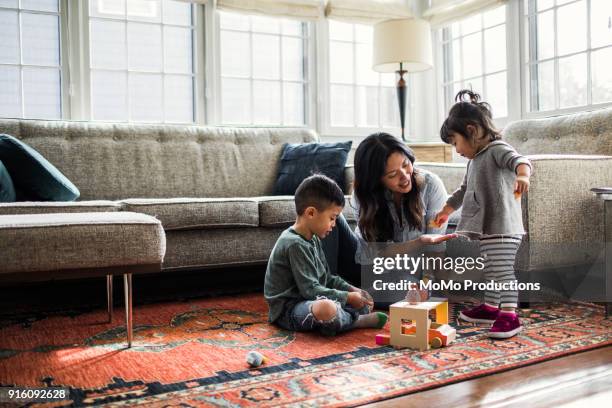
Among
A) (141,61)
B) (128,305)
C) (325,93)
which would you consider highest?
(141,61)

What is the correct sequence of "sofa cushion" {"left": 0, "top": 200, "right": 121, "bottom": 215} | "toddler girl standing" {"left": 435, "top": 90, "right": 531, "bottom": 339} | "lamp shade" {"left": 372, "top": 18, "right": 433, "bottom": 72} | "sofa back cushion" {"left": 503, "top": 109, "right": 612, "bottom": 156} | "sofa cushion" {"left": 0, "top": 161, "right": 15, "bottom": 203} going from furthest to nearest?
"lamp shade" {"left": 372, "top": 18, "right": 433, "bottom": 72}
"sofa back cushion" {"left": 503, "top": 109, "right": 612, "bottom": 156}
"sofa cushion" {"left": 0, "top": 161, "right": 15, "bottom": 203}
"sofa cushion" {"left": 0, "top": 200, "right": 121, "bottom": 215}
"toddler girl standing" {"left": 435, "top": 90, "right": 531, "bottom": 339}

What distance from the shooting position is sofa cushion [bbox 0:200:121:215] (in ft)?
7.80

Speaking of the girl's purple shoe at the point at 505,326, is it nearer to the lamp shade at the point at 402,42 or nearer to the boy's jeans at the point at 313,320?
the boy's jeans at the point at 313,320

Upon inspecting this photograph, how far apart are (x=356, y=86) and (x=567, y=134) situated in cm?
190

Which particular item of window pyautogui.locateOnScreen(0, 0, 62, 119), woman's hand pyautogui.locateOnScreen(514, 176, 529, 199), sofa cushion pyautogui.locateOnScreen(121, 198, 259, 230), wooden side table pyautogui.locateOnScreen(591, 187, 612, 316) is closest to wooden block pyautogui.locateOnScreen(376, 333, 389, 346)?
woman's hand pyautogui.locateOnScreen(514, 176, 529, 199)

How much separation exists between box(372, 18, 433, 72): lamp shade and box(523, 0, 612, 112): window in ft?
2.14

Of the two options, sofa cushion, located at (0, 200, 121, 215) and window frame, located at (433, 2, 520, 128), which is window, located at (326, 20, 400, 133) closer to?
window frame, located at (433, 2, 520, 128)

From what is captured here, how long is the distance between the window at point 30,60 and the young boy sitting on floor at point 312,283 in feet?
7.00

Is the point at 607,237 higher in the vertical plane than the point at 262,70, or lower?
lower

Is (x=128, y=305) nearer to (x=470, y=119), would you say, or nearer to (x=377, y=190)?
(x=377, y=190)

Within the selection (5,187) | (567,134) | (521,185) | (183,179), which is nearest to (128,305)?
(5,187)

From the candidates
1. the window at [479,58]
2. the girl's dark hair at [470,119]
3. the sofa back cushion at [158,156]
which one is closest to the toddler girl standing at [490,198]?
the girl's dark hair at [470,119]

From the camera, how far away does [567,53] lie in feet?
11.8

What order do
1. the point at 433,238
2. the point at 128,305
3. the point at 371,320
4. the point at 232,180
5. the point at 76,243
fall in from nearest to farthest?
the point at 76,243, the point at 128,305, the point at 371,320, the point at 433,238, the point at 232,180
